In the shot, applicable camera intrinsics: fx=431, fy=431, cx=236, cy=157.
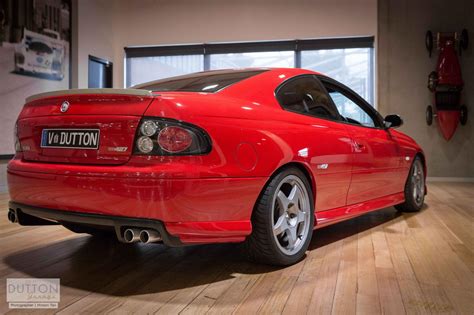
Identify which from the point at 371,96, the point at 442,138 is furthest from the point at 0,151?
the point at 442,138

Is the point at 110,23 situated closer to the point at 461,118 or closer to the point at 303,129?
the point at 461,118

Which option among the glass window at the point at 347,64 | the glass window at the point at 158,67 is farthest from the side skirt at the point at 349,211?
the glass window at the point at 158,67

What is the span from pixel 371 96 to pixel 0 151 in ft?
19.0

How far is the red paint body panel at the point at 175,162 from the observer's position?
→ 1.62 meters

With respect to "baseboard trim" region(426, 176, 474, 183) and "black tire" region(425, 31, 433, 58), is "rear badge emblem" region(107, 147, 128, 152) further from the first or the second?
"black tire" region(425, 31, 433, 58)

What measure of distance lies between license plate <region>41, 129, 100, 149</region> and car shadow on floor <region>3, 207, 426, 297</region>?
586 mm

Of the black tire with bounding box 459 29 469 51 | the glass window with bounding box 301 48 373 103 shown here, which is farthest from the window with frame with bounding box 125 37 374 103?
the black tire with bounding box 459 29 469 51

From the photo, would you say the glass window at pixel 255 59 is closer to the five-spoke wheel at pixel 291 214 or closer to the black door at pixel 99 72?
the black door at pixel 99 72

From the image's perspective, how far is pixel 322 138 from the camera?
7.52 feet

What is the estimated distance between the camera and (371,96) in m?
7.53

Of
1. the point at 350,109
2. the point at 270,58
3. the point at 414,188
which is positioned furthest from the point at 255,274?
the point at 270,58

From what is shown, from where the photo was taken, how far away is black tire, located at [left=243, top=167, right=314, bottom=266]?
6.31 ft

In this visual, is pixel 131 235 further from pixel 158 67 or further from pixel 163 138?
pixel 158 67

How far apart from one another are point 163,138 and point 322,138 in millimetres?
977
